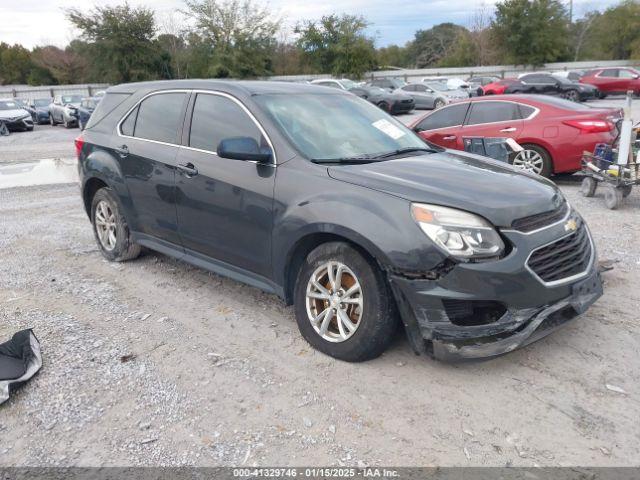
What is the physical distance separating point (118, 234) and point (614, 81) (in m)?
30.9

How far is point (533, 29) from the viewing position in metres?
46.3

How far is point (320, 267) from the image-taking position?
11.7ft

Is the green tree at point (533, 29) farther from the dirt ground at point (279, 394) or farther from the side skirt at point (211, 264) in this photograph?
the side skirt at point (211, 264)

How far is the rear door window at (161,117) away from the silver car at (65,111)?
2424 centimetres

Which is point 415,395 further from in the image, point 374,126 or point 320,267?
point 374,126

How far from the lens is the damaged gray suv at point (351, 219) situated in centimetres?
312

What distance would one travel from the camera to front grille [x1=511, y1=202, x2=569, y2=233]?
3243 mm

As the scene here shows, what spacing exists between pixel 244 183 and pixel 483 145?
4.98 meters

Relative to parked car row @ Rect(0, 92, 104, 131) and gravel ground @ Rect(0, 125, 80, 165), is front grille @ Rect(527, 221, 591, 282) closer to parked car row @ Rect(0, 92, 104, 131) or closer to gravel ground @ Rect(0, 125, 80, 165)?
gravel ground @ Rect(0, 125, 80, 165)

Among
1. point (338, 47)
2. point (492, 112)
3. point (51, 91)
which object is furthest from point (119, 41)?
point (492, 112)

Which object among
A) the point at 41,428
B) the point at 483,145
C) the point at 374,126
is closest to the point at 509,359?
the point at 374,126

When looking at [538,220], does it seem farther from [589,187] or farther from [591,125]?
[591,125]

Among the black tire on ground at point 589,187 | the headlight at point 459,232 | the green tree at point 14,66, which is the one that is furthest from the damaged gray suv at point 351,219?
the green tree at point 14,66

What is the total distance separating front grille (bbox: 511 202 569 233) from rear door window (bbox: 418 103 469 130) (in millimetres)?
6436
